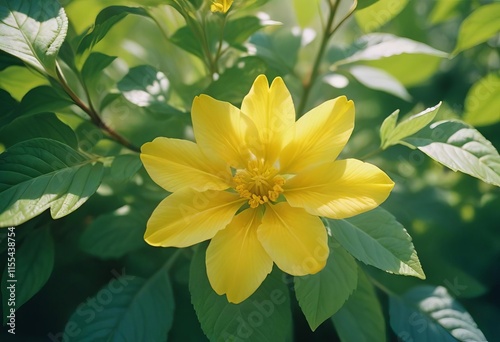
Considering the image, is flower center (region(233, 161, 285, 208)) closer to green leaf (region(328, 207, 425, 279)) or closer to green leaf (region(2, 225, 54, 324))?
green leaf (region(328, 207, 425, 279))

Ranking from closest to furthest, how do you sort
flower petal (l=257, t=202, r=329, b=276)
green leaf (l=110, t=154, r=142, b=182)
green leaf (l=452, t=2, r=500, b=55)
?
flower petal (l=257, t=202, r=329, b=276) → green leaf (l=110, t=154, r=142, b=182) → green leaf (l=452, t=2, r=500, b=55)

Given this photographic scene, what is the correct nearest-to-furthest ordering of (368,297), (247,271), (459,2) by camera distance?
(247,271), (368,297), (459,2)

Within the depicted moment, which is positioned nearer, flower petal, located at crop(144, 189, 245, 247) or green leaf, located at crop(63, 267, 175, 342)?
flower petal, located at crop(144, 189, 245, 247)

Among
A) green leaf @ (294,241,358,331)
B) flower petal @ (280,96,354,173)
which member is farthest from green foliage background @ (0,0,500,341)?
flower petal @ (280,96,354,173)

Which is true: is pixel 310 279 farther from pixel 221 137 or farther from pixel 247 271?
pixel 221 137

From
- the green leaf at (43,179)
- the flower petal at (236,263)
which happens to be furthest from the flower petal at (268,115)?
the green leaf at (43,179)

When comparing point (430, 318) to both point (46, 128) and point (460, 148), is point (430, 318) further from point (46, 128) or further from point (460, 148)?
point (46, 128)

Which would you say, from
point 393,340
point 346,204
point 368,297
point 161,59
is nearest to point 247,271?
point 346,204
